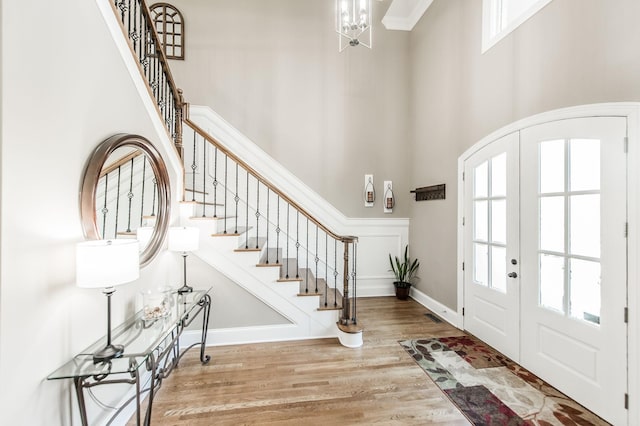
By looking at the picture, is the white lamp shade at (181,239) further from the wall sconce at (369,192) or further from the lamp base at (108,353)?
the wall sconce at (369,192)

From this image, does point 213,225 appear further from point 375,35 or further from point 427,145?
point 375,35

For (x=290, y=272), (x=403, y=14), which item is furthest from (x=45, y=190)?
(x=403, y=14)

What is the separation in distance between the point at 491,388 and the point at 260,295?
2.20m

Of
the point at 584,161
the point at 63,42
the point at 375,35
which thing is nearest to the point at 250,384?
the point at 63,42

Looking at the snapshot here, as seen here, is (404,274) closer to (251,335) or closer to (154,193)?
(251,335)

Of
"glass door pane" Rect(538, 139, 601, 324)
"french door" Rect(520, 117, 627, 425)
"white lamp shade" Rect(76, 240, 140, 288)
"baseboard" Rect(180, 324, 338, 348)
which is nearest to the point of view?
"white lamp shade" Rect(76, 240, 140, 288)

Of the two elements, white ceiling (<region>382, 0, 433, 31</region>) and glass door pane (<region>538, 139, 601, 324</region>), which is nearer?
glass door pane (<region>538, 139, 601, 324</region>)

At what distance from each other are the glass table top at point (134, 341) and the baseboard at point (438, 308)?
2.93 m

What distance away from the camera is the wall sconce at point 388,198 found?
4418 millimetres

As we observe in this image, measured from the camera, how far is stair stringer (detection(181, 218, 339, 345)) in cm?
285

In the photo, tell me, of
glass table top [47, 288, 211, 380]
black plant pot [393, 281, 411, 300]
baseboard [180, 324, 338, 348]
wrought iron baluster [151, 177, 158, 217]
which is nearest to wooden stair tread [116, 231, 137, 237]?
wrought iron baluster [151, 177, 158, 217]

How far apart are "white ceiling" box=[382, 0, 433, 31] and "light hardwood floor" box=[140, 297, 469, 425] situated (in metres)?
4.65

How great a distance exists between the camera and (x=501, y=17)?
282 cm

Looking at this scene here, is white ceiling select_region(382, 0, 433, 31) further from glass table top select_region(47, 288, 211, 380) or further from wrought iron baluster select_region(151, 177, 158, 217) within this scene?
glass table top select_region(47, 288, 211, 380)
